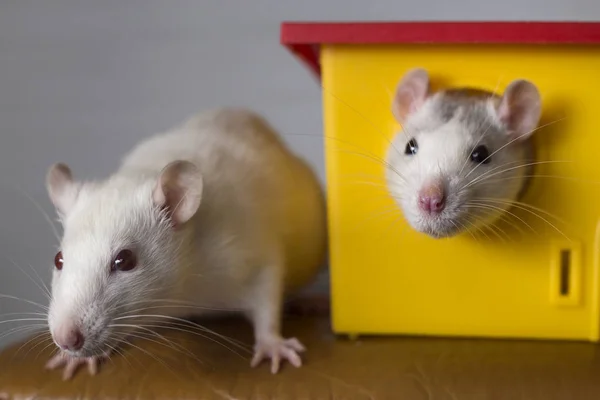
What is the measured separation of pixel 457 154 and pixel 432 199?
4.4 inches

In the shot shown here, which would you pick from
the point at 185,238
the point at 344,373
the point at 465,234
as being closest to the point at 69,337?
the point at 185,238

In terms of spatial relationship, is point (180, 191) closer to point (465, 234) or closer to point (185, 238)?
point (185, 238)

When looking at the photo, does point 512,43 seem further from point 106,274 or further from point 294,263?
point 106,274

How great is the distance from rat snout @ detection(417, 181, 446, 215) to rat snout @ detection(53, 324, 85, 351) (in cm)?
59

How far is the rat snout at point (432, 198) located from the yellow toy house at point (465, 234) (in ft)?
0.54

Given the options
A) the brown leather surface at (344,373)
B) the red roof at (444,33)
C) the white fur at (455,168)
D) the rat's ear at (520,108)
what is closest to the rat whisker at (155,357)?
the brown leather surface at (344,373)

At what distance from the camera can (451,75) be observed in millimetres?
1296

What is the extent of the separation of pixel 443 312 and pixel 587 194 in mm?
347

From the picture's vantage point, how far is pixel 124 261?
1178 millimetres

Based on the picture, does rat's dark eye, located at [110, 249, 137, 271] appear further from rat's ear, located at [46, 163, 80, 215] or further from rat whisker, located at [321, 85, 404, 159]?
rat whisker, located at [321, 85, 404, 159]

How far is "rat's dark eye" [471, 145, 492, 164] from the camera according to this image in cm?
125

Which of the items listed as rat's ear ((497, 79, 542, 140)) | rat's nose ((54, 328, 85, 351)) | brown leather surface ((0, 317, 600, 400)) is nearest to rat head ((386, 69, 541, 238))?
rat's ear ((497, 79, 542, 140))

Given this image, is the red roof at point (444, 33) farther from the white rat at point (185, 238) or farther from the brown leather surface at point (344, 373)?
the brown leather surface at point (344, 373)

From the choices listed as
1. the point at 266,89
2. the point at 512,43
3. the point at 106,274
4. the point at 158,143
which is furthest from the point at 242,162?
the point at 266,89
